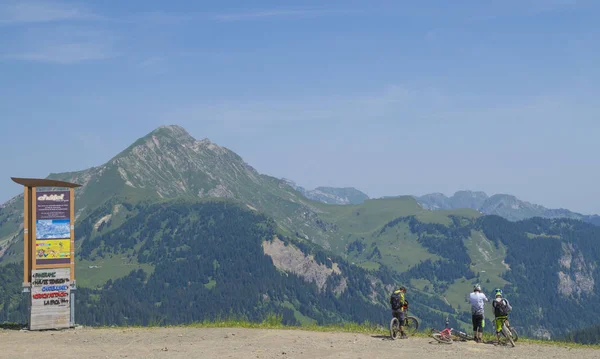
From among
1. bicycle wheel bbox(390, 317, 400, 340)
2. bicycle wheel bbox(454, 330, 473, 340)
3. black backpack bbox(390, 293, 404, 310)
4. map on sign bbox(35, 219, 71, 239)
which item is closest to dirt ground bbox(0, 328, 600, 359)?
bicycle wheel bbox(390, 317, 400, 340)

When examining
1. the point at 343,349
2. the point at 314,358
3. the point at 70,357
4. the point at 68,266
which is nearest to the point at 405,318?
the point at 343,349

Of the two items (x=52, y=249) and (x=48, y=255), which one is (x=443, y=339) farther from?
(x=48, y=255)

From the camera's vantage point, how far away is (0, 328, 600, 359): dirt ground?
33.5m

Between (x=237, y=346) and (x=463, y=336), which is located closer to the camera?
(x=237, y=346)

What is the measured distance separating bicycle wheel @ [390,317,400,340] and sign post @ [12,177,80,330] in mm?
19948

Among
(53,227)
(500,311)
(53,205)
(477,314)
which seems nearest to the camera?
(500,311)

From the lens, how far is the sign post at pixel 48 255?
4119 cm

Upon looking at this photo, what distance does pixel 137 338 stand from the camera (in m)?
37.9

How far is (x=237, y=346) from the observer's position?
116ft

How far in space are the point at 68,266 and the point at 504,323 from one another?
89.1 ft

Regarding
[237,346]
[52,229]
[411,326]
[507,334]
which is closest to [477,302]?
[507,334]

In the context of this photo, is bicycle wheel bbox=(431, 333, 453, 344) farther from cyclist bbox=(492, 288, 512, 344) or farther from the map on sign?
the map on sign

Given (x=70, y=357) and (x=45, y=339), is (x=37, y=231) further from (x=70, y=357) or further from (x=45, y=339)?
(x=70, y=357)

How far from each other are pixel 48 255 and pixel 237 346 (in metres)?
15.0
